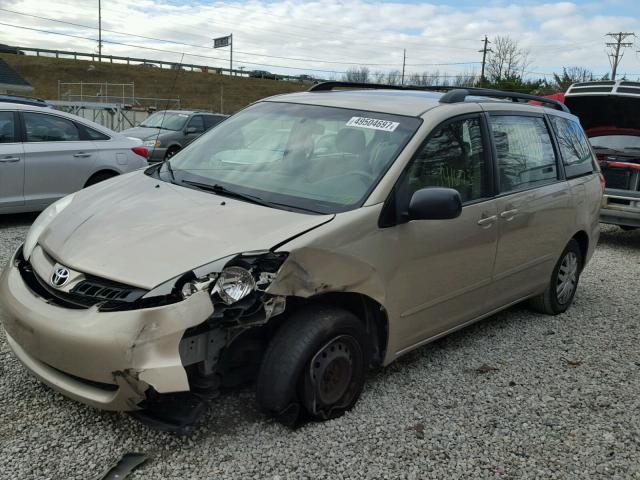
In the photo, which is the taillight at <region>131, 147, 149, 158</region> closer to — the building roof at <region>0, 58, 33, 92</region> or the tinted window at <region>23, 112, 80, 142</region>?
the tinted window at <region>23, 112, 80, 142</region>

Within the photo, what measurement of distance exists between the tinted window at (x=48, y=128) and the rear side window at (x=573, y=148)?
5.99 metres

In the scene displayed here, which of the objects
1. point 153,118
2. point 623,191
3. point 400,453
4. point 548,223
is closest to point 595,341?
point 548,223

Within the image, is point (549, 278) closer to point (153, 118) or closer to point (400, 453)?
point (400, 453)

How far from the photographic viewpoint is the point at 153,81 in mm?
59969

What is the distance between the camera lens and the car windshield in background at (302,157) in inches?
132

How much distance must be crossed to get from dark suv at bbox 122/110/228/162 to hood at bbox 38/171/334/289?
11.7 meters

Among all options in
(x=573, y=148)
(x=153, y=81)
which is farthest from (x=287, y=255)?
(x=153, y=81)

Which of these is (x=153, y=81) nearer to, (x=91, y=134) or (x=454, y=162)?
(x=91, y=134)

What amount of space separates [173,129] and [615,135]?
1128 centimetres

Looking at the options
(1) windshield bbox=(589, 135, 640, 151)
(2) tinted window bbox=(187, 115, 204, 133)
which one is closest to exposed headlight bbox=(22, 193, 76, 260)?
(1) windshield bbox=(589, 135, 640, 151)

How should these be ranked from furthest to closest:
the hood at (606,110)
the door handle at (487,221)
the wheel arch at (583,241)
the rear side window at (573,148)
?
the hood at (606,110), the wheel arch at (583,241), the rear side window at (573,148), the door handle at (487,221)

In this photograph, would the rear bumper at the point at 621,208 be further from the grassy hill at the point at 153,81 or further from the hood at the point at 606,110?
→ the grassy hill at the point at 153,81

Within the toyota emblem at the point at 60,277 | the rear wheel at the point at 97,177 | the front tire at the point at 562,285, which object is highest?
the toyota emblem at the point at 60,277

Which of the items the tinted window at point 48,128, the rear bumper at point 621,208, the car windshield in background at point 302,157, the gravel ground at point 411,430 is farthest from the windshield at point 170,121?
the gravel ground at point 411,430
